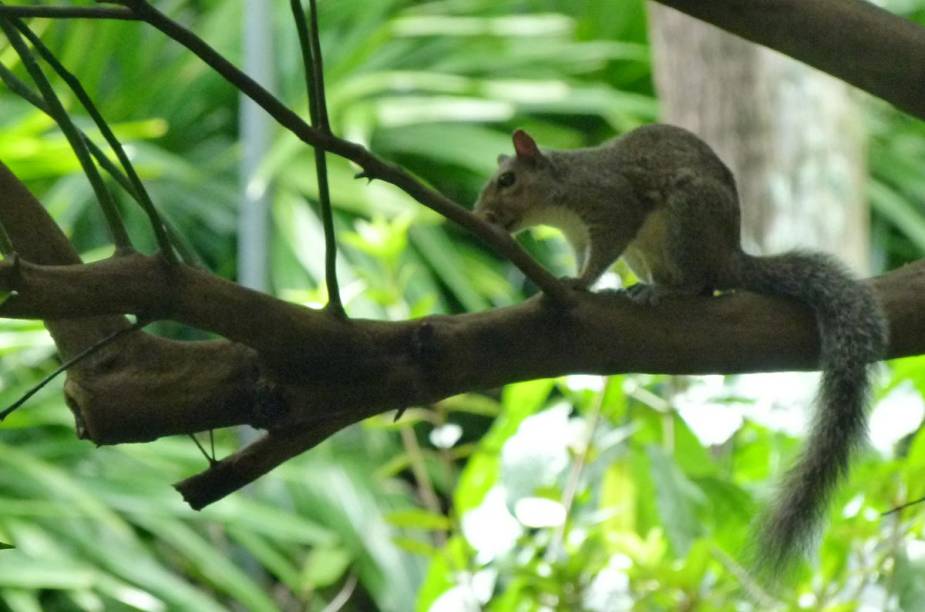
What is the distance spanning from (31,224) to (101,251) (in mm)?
2267

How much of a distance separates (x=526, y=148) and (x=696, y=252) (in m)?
0.35

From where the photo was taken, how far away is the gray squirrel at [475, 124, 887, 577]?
1.43 m

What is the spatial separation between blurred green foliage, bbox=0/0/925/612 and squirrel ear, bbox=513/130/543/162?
25 centimetres

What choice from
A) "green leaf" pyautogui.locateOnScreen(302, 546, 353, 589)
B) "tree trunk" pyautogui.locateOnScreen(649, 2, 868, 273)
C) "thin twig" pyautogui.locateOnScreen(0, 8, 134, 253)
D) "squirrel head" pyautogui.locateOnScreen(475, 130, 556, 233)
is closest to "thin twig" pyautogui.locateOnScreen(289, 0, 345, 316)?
"thin twig" pyautogui.locateOnScreen(0, 8, 134, 253)

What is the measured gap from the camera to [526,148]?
1990mm

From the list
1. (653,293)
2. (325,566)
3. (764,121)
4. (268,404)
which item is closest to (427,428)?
(325,566)

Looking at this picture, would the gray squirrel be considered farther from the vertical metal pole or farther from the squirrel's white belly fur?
the vertical metal pole

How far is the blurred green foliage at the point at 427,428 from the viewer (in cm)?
179

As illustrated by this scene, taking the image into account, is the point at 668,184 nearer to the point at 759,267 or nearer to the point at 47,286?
the point at 759,267

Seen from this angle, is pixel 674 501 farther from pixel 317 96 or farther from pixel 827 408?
pixel 317 96

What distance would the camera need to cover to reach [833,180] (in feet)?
11.1

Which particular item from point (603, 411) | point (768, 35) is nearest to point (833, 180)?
point (603, 411)

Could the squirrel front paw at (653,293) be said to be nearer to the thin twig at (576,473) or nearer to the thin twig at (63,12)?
the thin twig at (576,473)

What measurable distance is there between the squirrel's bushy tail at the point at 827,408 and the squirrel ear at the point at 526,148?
50 cm
